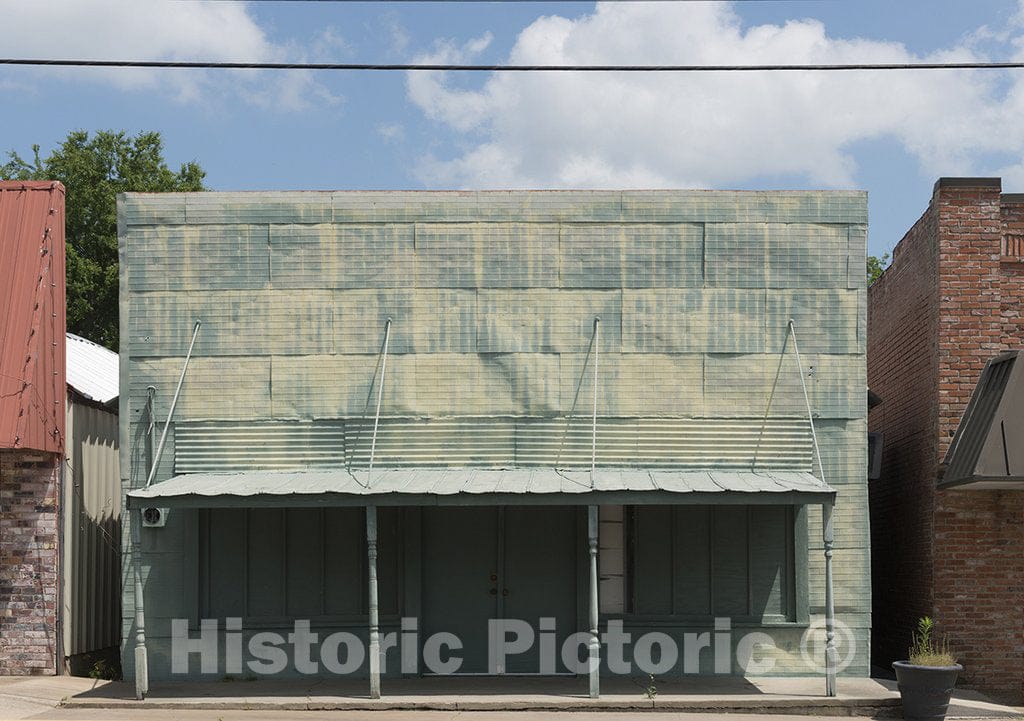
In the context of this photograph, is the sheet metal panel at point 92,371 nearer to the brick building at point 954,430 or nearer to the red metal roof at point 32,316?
the red metal roof at point 32,316

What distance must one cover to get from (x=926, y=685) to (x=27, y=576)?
1165cm

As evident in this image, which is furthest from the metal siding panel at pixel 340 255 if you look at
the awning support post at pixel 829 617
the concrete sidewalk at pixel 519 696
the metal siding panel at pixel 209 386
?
the awning support post at pixel 829 617

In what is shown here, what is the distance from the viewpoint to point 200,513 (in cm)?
1719

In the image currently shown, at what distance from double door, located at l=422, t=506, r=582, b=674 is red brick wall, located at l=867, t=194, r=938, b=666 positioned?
4.93m

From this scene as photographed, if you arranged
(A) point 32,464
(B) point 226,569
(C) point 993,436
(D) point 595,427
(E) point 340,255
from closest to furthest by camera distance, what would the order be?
(C) point 993,436 < (D) point 595,427 < (B) point 226,569 < (E) point 340,255 < (A) point 32,464

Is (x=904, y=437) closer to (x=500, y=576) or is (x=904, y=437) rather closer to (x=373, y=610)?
(x=500, y=576)

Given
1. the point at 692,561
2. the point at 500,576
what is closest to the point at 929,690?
the point at 692,561

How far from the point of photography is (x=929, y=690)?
48.8 feet

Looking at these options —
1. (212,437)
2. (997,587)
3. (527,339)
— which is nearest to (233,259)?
(212,437)

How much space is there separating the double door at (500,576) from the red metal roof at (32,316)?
532 cm

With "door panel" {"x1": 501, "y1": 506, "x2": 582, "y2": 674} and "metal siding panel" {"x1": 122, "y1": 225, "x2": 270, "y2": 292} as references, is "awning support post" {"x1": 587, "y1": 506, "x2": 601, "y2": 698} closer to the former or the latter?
"door panel" {"x1": 501, "y1": 506, "x2": 582, "y2": 674}

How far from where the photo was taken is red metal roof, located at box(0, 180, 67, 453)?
17.0 meters

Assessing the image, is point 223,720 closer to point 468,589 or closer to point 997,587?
point 468,589

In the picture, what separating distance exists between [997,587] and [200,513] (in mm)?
10612
